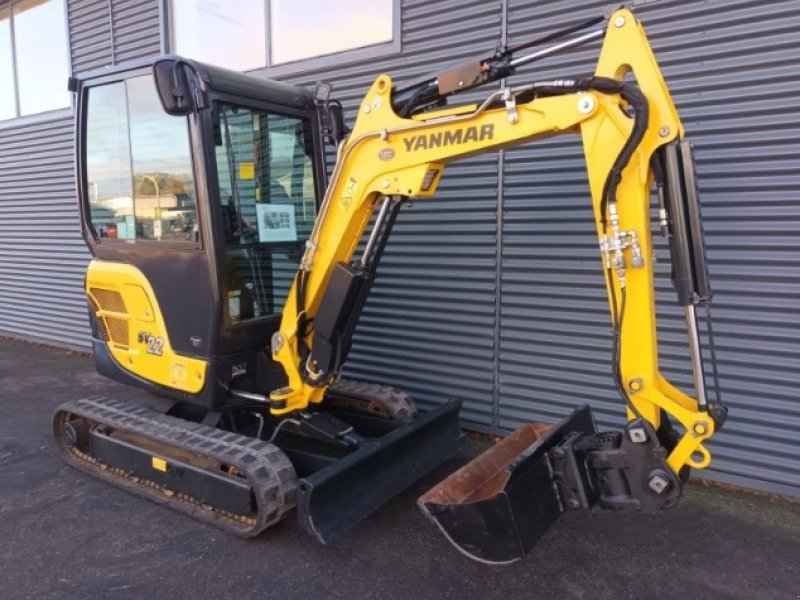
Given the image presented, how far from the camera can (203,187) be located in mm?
3318

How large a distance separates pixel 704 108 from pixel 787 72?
456 millimetres

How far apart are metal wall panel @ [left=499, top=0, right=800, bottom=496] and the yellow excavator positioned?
642mm

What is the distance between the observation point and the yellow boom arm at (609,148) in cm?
238

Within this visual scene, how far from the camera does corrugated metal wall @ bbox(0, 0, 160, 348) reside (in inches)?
278

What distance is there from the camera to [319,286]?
339cm

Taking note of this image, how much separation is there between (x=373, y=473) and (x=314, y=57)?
13.1 feet

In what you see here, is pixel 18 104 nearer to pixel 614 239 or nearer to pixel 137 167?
pixel 137 167

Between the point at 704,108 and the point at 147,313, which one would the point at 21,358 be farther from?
the point at 704,108

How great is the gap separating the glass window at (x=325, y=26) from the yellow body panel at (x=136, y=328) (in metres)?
2.89

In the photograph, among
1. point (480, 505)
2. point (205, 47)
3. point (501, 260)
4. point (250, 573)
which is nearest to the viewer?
point (480, 505)

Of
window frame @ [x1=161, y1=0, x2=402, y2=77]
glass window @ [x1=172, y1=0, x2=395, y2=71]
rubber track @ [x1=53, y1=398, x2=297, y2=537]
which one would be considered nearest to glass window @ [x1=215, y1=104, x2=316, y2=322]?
rubber track @ [x1=53, y1=398, x2=297, y2=537]

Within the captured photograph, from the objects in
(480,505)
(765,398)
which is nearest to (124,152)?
(480,505)

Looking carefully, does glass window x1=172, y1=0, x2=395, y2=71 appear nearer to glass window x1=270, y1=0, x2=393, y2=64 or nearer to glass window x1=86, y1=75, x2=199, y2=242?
glass window x1=270, y1=0, x2=393, y2=64

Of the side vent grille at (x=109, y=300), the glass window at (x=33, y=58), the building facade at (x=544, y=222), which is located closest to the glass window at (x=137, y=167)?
the side vent grille at (x=109, y=300)
